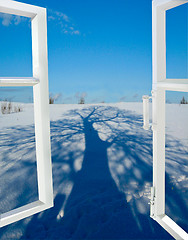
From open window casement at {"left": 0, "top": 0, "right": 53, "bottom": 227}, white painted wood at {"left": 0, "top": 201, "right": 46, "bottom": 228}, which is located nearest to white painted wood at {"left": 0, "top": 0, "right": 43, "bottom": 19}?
open window casement at {"left": 0, "top": 0, "right": 53, "bottom": 227}

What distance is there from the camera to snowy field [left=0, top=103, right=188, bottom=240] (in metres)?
2.14

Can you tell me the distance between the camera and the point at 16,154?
12.6 ft

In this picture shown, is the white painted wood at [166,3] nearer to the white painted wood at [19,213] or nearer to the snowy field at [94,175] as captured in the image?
the white painted wood at [19,213]

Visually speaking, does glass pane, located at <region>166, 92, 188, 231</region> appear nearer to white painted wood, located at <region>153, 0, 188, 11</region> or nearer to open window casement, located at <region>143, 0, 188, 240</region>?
open window casement, located at <region>143, 0, 188, 240</region>

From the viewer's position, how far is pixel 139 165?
11.5 ft

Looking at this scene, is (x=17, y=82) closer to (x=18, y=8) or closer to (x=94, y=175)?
(x=18, y=8)

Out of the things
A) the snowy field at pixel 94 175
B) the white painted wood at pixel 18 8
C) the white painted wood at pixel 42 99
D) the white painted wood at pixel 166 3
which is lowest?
the snowy field at pixel 94 175

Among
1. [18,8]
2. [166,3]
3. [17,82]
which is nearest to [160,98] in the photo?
[166,3]

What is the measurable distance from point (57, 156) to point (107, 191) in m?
1.33

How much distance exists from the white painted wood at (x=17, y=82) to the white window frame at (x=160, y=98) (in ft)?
2.98

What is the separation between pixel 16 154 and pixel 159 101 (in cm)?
297

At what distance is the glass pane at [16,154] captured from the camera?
267 cm

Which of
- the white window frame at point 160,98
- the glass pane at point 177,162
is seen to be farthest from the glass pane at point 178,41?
the white window frame at point 160,98

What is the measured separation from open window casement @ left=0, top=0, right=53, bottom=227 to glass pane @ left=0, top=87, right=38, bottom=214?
2.19 feet
